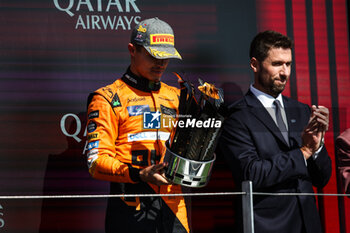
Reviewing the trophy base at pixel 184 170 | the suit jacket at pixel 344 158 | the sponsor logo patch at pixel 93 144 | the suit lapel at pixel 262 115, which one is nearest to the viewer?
the trophy base at pixel 184 170

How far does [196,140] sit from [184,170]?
0.13m

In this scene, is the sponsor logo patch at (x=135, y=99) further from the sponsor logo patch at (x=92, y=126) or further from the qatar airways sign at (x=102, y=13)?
the qatar airways sign at (x=102, y=13)

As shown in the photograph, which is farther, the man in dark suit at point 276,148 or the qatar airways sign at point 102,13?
the qatar airways sign at point 102,13

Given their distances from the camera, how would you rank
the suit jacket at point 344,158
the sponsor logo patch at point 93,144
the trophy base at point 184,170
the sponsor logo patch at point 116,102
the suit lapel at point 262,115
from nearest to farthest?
the trophy base at point 184,170 → the sponsor logo patch at point 93,144 → the sponsor logo patch at point 116,102 → the suit lapel at point 262,115 → the suit jacket at point 344,158

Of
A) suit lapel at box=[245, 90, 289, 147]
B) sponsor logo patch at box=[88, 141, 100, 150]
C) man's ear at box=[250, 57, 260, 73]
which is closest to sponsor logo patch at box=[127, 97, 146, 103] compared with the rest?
sponsor logo patch at box=[88, 141, 100, 150]

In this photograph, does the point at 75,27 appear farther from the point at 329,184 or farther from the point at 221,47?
the point at 329,184

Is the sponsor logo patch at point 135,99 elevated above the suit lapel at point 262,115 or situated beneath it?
elevated above

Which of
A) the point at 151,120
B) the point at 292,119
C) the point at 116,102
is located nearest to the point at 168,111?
the point at 151,120

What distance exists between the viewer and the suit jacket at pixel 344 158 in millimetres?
3338

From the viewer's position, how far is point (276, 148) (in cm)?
313

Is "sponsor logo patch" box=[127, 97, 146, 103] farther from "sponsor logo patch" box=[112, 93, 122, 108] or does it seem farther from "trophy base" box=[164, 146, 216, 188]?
"trophy base" box=[164, 146, 216, 188]

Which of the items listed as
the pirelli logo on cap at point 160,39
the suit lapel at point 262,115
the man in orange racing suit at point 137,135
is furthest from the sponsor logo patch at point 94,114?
the suit lapel at point 262,115

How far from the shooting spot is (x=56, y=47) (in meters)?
3.37

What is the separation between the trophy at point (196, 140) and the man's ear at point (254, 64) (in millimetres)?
702
